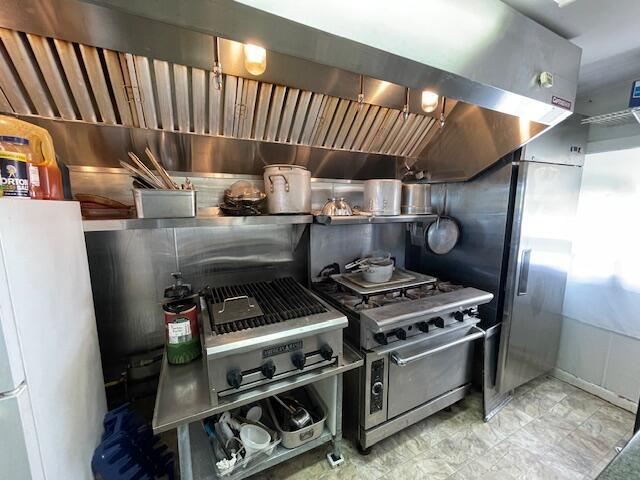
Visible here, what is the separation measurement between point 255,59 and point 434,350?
1.59m

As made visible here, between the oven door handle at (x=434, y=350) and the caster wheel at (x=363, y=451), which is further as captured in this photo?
the caster wheel at (x=363, y=451)

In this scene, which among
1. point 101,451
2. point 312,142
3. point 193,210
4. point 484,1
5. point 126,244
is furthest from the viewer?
point 312,142

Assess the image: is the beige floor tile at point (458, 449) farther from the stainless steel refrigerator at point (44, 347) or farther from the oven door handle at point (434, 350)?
the stainless steel refrigerator at point (44, 347)

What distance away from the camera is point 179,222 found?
1.12m

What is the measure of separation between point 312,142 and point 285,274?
87cm

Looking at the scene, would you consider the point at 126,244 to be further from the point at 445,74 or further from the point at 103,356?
the point at 445,74

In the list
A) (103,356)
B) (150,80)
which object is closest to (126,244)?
(103,356)

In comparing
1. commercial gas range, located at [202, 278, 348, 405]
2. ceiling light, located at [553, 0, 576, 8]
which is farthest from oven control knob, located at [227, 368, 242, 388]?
ceiling light, located at [553, 0, 576, 8]

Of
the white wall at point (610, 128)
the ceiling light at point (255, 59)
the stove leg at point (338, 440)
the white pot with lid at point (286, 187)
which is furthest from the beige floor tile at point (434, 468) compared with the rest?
the white wall at point (610, 128)

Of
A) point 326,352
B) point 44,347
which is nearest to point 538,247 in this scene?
point 326,352

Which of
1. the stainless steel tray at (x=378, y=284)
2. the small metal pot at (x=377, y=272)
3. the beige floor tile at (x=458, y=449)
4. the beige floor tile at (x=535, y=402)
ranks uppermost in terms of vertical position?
the small metal pot at (x=377, y=272)

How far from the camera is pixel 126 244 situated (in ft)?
4.35

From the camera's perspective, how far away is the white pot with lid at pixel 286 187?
4.27 ft

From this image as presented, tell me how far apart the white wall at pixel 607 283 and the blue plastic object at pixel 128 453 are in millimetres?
2723
